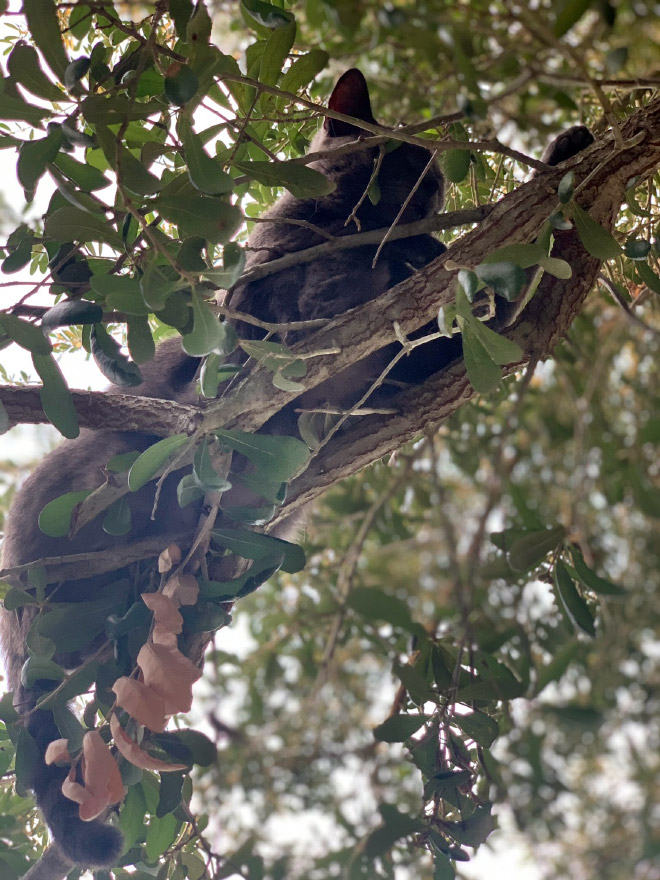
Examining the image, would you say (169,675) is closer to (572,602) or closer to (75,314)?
(75,314)

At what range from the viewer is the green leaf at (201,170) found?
4.64ft

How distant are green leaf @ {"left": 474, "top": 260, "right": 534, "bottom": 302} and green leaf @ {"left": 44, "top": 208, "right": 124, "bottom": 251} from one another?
0.71 meters

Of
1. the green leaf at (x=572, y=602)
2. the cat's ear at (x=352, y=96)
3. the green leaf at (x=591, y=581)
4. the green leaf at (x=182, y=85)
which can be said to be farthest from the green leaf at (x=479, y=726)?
the cat's ear at (x=352, y=96)

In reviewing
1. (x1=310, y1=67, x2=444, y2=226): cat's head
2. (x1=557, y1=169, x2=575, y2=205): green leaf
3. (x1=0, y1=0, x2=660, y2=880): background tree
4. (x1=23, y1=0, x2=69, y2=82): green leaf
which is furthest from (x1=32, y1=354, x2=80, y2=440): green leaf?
(x1=310, y1=67, x2=444, y2=226): cat's head

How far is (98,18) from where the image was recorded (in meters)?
1.73

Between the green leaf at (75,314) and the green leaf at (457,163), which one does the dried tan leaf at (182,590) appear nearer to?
the green leaf at (75,314)

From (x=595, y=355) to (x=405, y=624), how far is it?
88.4 inches

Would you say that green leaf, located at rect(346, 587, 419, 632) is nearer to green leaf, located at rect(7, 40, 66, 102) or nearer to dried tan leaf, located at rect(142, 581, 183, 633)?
dried tan leaf, located at rect(142, 581, 183, 633)

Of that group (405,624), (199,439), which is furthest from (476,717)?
(199,439)

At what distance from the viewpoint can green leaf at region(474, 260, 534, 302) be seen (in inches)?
55.9

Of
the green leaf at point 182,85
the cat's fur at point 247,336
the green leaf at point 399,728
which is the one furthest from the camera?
the cat's fur at point 247,336

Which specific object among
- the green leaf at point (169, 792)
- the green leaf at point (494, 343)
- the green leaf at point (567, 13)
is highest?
the green leaf at point (567, 13)

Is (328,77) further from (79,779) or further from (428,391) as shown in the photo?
(79,779)

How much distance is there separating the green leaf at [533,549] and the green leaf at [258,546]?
0.60 m
